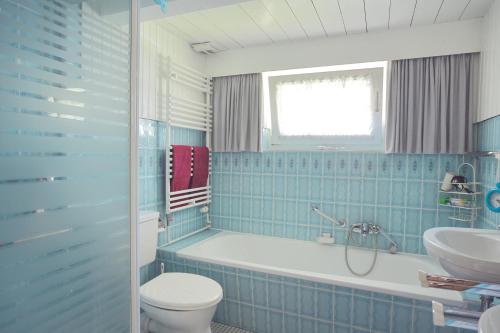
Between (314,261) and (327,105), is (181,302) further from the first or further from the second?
(327,105)

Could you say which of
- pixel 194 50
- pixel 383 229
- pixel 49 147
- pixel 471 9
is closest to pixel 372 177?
pixel 383 229

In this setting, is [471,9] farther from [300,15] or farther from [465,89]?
[300,15]

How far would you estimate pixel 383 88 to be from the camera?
267 cm

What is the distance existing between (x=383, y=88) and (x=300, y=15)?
1006 millimetres

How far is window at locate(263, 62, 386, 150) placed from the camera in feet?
8.92

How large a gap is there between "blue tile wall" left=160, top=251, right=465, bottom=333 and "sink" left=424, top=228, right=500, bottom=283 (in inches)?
20.3

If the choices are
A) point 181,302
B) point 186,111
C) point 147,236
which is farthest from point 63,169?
point 186,111

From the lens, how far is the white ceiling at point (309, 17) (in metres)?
2.07

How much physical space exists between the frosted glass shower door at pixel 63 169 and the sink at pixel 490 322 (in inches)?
38.2

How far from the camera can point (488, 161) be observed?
2.04 m

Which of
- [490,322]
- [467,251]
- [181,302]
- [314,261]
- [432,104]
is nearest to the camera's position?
[490,322]

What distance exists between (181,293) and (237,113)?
1.82 meters

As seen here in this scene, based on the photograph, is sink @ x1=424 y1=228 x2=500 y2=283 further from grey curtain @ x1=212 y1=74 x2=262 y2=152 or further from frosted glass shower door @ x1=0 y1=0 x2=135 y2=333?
grey curtain @ x1=212 y1=74 x2=262 y2=152

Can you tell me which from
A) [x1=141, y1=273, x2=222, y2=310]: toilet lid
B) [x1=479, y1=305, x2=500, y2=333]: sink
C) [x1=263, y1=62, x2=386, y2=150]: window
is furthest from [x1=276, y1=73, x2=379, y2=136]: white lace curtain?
[x1=479, y1=305, x2=500, y2=333]: sink
